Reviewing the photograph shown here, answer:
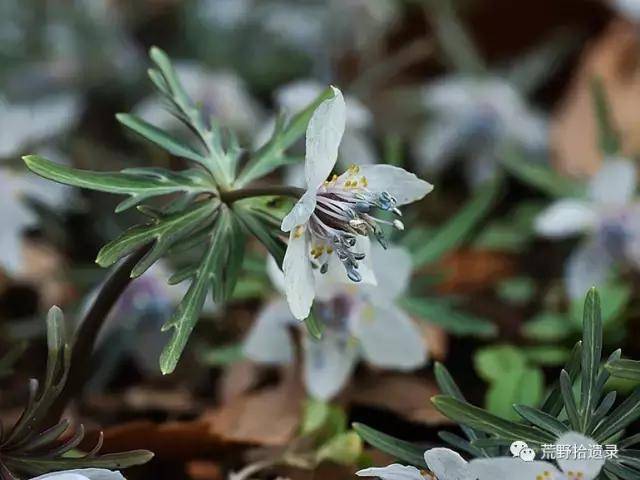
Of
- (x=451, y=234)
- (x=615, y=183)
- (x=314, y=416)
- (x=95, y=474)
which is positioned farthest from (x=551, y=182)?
(x=95, y=474)

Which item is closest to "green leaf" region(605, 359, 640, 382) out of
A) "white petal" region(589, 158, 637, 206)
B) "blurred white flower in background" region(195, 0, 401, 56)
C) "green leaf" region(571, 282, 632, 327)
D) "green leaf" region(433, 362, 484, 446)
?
"green leaf" region(433, 362, 484, 446)

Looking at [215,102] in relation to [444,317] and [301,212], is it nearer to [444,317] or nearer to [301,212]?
[444,317]

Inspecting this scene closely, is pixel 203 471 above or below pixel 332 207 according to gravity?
below

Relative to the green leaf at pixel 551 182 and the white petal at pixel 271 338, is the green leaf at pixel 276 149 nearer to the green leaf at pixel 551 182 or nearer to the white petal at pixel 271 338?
the white petal at pixel 271 338

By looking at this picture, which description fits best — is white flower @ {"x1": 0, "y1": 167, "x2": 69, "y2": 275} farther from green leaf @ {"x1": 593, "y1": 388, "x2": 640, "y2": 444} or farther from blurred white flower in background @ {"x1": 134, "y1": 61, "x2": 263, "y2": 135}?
green leaf @ {"x1": 593, "y1": 388, "x2": 640, "y2": 444}

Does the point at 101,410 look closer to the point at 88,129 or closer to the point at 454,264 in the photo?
the point at 454,264

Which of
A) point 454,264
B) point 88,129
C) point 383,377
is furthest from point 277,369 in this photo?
point 88,129

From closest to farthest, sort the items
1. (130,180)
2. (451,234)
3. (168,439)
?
(130,180) → (168,439) → (451,234)
